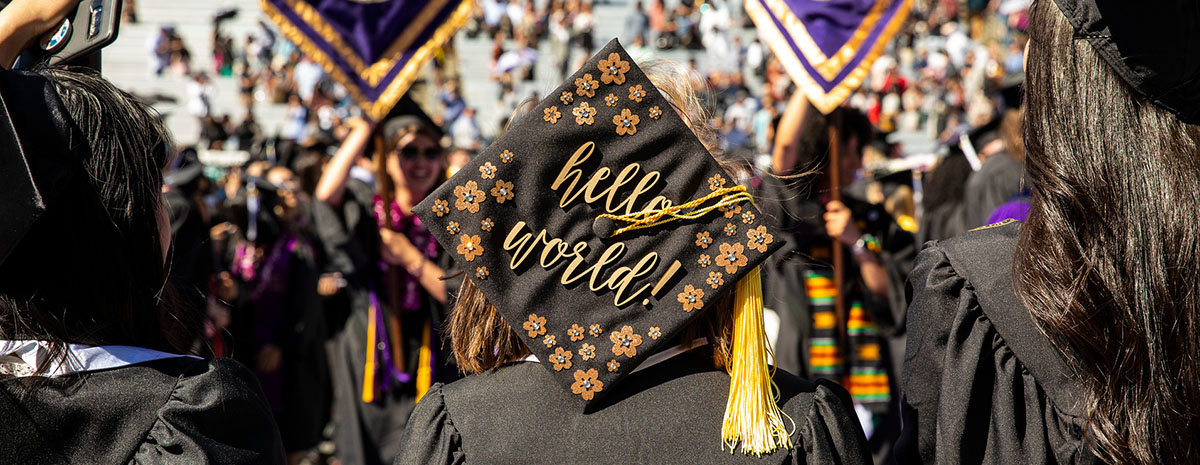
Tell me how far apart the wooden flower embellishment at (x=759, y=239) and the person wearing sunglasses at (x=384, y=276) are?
294 cm

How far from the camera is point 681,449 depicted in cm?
170

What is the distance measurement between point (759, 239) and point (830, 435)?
1.10 feet

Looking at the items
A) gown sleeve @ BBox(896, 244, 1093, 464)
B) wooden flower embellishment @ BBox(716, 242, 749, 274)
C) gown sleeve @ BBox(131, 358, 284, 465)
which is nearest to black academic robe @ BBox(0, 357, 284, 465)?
gown sleeve @ BBox(131, 358, 284, 465)

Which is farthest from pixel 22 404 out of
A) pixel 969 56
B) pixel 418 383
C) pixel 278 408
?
pixel 969 56

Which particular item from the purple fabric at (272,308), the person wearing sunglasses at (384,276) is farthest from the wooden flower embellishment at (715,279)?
the purple fabric at (272,308)

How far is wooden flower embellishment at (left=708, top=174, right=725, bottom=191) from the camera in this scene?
1.76 metres

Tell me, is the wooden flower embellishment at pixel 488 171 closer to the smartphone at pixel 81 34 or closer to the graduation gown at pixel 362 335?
the smartphone at pixel 81 34

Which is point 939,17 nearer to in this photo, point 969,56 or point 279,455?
point 969,56

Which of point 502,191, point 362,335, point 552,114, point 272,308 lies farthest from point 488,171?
point 272,308

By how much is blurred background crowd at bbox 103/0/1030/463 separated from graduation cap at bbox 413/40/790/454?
3.04 meters

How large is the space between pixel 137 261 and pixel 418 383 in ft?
9.94

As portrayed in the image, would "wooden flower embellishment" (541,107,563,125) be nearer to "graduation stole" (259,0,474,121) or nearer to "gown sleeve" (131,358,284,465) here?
"gown sleeve" (131,358,284,465)

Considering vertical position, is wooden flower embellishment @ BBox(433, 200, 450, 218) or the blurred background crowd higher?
wooden flower embellishment @ BBox(433, 200, 450, 218)

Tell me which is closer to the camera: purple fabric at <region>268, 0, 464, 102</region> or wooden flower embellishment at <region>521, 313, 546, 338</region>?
wooden flower embellishment at <region>521, 313, 546, 338</region>
